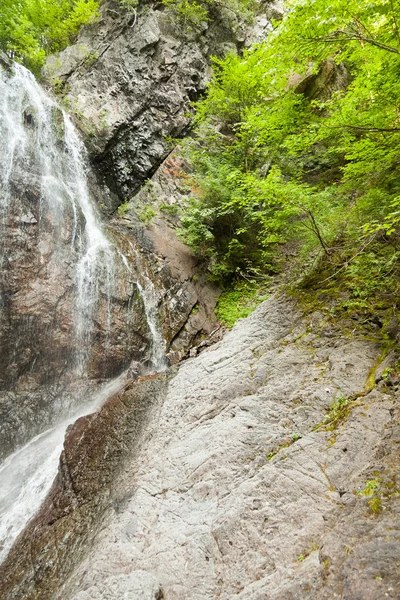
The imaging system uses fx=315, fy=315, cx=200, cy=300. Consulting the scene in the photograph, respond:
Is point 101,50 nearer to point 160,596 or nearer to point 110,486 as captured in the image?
point 110,486

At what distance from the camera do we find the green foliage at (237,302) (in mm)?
10223

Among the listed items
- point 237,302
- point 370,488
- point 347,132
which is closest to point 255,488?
point 370,488

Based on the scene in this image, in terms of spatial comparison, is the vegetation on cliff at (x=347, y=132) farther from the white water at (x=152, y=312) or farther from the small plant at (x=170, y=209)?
the small plant at (x=170, y=209)

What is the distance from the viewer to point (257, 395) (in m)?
4.25

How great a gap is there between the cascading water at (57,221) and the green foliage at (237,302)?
2.36m

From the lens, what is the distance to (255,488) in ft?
10.0

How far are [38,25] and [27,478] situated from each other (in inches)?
766

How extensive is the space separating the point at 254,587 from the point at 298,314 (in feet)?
11.9

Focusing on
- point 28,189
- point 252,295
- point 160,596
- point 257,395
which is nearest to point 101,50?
point 28,189

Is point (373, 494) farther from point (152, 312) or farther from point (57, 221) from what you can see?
point (57, 221)

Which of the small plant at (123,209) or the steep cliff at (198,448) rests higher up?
the small plant at (123,209)

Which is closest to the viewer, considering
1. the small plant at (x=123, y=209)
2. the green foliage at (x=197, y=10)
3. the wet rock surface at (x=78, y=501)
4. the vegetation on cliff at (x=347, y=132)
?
the wet rock surface at (x=78, y=501)

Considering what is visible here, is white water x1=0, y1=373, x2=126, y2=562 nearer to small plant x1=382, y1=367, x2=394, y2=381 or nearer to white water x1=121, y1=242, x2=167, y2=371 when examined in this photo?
white water x1=121, y1=242, x2=167, y2=371

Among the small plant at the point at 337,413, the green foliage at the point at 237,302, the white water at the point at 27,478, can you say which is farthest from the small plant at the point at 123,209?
the small plant at the point at 337,413
